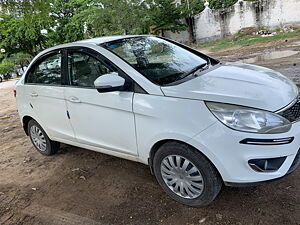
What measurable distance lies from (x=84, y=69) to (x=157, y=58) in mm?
872

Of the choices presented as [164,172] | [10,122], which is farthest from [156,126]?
[10,122]

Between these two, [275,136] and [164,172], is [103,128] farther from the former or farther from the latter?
[275,136]

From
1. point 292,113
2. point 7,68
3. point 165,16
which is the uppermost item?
point 165,16

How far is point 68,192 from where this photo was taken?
10.4 feet

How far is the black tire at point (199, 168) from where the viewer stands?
233 cm

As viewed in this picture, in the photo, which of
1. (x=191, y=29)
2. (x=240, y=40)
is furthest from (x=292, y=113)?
(x=191, y=29)

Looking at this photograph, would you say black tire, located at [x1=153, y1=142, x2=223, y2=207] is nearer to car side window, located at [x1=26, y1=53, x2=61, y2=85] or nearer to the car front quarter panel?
the car front quarter panel

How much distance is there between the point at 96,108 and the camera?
2.95 m

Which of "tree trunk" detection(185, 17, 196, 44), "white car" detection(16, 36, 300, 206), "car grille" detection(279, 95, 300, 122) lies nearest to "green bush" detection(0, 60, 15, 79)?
"tree trunk" detection(185, 17, 196, 44)

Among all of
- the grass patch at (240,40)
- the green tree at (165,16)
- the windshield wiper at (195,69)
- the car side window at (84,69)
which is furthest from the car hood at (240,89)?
the green tree at (165,16)

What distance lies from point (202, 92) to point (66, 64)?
6.06 feet

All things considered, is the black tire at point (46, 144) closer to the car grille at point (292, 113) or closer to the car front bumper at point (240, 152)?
the car front bumper at point (240, 152)

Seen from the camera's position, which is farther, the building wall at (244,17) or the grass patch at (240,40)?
Answer: the building wall at (244,17)

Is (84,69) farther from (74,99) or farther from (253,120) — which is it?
(253,120)
